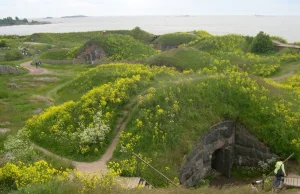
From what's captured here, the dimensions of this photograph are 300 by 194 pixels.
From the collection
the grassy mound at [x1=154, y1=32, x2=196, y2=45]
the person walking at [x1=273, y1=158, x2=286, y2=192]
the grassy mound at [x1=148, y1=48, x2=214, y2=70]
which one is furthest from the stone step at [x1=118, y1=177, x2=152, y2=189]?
the grassy mound at [x1=154, y1=32, x2=196, y2=45]

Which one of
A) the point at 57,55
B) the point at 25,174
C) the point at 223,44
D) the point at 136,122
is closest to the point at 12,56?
the point at 57,55

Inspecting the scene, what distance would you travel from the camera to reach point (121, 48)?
154ft

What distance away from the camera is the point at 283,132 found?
714 inches

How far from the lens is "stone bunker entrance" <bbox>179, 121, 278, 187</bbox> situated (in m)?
17.2

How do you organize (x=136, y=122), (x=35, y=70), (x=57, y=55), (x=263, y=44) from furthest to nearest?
1. (x=57, y=55)
2. (x=263, y=44)
3. (x=35, y=70)
4. (x=136, y=122)

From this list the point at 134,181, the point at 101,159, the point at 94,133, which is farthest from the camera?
the point at 94,133

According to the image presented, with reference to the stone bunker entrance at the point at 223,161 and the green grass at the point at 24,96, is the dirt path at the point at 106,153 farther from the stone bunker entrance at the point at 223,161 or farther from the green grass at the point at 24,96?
the stone bunker entrance at the point at 223,161

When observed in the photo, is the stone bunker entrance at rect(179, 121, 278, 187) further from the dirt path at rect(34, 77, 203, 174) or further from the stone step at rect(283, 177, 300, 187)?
the dirt path at rect(34, 77, 203, 174)

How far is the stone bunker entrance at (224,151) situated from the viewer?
17203mm

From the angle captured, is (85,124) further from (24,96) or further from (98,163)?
(24,96)

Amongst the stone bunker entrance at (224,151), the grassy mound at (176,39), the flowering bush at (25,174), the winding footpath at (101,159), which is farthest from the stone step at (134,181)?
the grassy mound at (176,39)

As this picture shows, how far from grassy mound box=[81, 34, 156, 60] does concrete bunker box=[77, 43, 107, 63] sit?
553mm

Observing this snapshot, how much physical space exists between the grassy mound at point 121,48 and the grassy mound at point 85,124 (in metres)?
23.7

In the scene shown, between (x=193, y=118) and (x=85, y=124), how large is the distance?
632 cm
